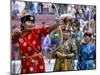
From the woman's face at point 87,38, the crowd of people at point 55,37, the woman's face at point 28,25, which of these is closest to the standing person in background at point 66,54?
the crowd of people at point 55,37

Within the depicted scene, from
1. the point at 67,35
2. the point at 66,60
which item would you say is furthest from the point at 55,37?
the point at 66,60

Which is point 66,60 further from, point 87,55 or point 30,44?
point 30,44

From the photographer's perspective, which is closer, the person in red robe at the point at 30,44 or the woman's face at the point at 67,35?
the person in red robe at the point at 30,44

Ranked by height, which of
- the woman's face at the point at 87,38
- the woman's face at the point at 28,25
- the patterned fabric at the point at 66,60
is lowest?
the patterned fabric at the point at 66,60

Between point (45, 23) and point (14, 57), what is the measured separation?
1.29 ft

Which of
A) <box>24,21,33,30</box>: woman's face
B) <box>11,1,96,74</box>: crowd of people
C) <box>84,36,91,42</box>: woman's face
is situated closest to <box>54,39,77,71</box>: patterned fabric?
<box>11,1,96,74</box>: crowd of people

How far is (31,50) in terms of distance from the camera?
6.08ft

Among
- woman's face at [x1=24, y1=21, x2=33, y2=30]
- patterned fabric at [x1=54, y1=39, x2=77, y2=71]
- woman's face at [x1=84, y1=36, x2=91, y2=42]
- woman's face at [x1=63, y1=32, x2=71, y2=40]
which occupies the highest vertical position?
woman's face at [x1=24, y1=21, x2=33, y2=30]

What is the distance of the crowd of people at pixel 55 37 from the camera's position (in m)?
1.82

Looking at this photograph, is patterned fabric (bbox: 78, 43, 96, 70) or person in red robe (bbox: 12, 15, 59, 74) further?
patterned fabric (bbox: 78, 43, 96, 70)

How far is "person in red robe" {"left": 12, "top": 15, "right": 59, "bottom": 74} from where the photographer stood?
5.98 ft

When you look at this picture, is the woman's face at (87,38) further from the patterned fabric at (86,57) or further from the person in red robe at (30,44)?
the person in red robe at (30,44)

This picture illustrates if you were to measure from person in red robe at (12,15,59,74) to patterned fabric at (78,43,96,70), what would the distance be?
0.37 m

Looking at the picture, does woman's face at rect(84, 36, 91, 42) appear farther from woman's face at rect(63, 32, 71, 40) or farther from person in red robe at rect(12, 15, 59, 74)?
person in red robe at rect(12, 15, 59, 74)
